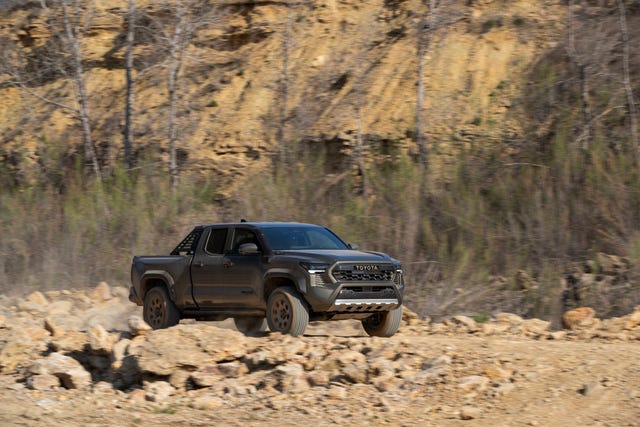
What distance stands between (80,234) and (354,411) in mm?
16623

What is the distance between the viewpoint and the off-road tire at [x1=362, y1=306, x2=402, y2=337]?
14.5m

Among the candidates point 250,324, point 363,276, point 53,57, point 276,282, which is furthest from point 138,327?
point 53,57

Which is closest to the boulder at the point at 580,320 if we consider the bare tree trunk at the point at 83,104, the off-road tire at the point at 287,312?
the off-road tire at the point at 287,312

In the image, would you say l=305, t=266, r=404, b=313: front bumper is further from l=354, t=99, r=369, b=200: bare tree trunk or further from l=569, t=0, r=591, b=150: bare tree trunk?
l=354, t=99, r=369, b=200: bare tree trunk

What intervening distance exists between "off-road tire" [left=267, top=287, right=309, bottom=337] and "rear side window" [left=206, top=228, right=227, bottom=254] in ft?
4.67

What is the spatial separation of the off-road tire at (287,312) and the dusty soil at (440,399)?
0.68 metres

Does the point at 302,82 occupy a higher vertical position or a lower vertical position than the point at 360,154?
higher

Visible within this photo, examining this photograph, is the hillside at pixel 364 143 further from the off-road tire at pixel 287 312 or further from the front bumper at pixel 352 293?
the off-road tire at pixel 287 312

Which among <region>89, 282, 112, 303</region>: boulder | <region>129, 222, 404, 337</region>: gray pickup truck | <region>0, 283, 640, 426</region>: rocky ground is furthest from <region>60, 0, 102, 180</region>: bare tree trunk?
<region>0, 283, 640, 426</region>: rocky ground

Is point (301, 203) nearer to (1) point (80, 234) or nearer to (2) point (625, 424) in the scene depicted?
(1) point (80, 234)

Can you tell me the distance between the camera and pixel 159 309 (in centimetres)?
1560

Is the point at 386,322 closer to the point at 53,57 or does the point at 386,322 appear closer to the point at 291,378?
the point at 291,378

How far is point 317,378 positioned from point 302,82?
2020 centimetres

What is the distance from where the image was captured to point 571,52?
87.5 feet
